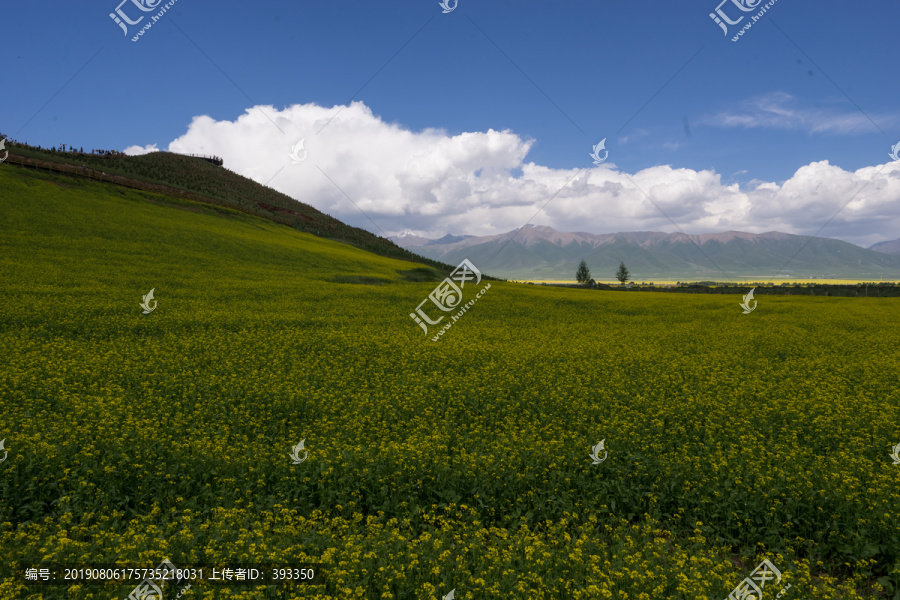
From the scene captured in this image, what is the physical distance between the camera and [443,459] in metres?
10.9

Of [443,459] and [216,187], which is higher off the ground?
[216,187]

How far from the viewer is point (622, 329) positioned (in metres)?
32.9

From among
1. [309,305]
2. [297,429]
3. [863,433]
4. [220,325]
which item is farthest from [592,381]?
[309,305]

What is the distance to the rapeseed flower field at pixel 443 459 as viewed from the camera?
7340 mm

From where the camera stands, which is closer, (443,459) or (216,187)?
(443,459)

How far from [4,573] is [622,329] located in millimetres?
32217

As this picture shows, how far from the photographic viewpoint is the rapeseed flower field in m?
7.34

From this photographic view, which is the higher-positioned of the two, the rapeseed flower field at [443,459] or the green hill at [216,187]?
the green hill at [216,187]

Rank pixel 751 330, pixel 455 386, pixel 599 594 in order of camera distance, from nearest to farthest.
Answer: pixel 599 594 → pixel 455 386 → pixel 751 330

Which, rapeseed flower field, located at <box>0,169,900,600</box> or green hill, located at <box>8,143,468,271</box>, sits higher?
green hill, located at <box>8,143,468,271</box>

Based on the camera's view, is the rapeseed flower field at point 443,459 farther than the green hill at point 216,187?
No

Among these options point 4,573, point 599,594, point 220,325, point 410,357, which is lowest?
point 599,594

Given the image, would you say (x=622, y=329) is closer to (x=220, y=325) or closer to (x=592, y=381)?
(x=592, y=381)

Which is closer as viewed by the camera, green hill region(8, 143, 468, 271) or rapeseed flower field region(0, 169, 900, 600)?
rapeseed flower field region(0, 169, 900, 600)
